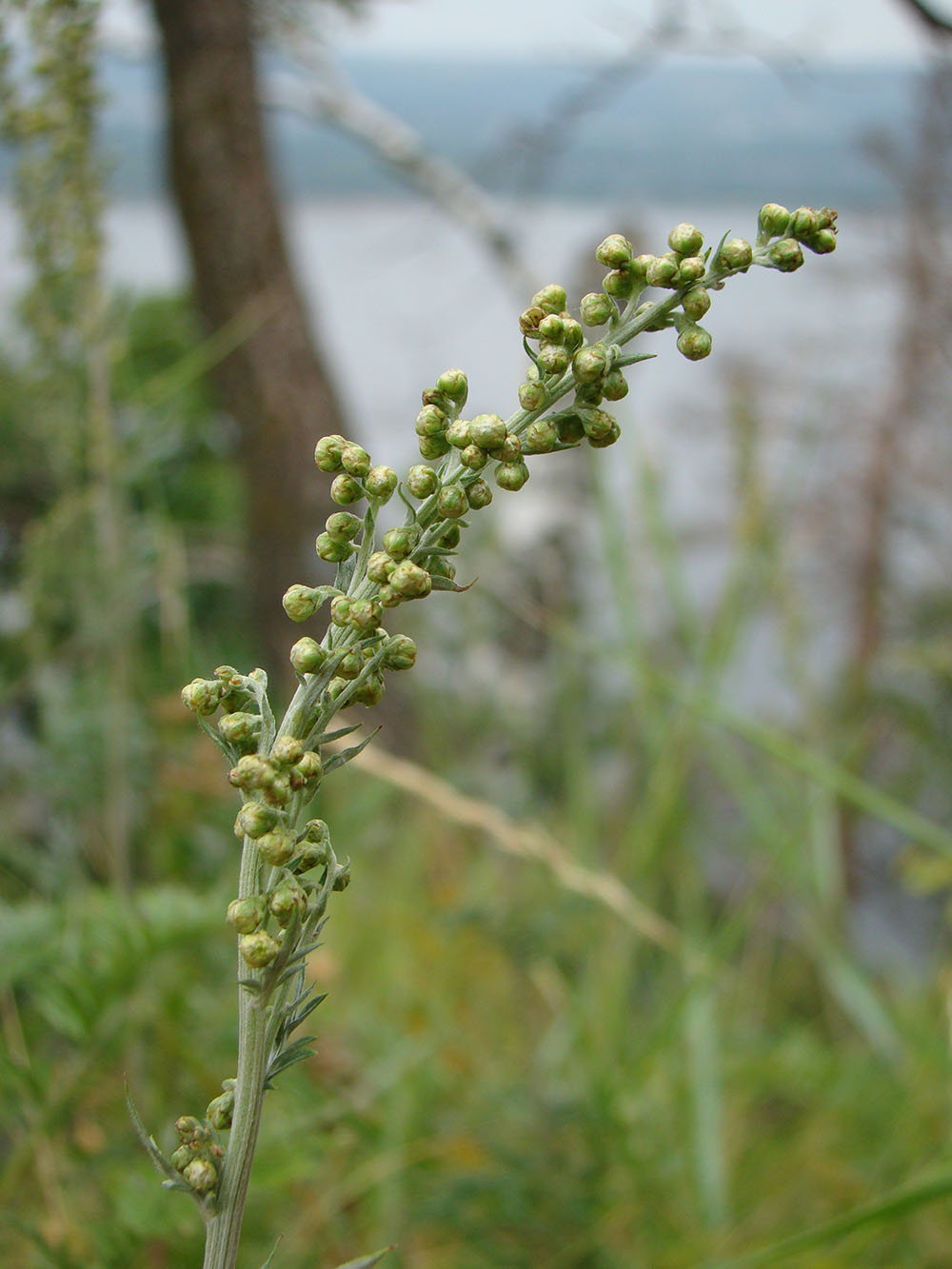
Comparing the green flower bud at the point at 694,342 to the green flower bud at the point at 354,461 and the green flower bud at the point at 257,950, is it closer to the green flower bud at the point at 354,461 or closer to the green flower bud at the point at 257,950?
the green flower bud at the point at 354,461

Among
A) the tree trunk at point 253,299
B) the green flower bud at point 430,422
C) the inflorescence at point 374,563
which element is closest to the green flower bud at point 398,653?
the inflorescence at point 374,563

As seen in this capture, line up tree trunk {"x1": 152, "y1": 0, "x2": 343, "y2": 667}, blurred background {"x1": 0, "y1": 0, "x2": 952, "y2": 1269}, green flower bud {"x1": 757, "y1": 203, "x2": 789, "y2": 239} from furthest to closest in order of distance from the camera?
1. tree trunk {"x1": 152, "y1": 0, "x2": 343, "y2": 667}
2. blurred background {"x1": 0, "y1": 0, "x2": 952, "y2": 1269}
3. green flower bud {"x1": 757, "y1": 203, "x2": 789, "y2": 239}

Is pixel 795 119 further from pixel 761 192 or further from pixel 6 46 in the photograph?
pixel 6 46

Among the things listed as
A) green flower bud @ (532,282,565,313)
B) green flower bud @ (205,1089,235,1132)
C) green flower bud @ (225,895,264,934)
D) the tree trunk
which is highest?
the tree trunk

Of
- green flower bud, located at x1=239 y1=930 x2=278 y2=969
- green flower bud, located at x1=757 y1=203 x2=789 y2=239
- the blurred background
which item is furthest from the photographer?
the blurred background

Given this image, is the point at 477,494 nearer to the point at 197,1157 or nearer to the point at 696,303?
the point at 696,303

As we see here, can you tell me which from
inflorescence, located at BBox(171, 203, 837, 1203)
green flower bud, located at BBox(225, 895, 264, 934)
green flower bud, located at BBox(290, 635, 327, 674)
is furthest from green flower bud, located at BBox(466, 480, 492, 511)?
green flower bud, located at BBox(225, 895, 264, 934)

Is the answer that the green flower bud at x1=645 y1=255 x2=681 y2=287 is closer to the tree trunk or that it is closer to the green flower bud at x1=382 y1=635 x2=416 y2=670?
the green flower bud at x1=382 y1=635 x2=416 y2=670

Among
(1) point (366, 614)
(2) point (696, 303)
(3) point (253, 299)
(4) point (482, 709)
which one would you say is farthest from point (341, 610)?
(3) point (253, 299)
